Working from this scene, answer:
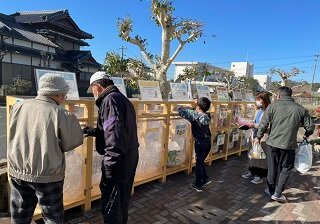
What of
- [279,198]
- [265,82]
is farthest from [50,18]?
[265,82]

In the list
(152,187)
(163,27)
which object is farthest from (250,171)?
(163,27)

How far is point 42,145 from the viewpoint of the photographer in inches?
80.3

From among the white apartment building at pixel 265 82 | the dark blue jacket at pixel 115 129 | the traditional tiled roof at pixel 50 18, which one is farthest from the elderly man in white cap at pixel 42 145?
the white apartment building at pixel 265 82

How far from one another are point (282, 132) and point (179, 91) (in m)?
1.81

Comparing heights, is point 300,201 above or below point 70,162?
below

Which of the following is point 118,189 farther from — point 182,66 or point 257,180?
point 182,66

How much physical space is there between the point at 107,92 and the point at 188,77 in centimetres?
815

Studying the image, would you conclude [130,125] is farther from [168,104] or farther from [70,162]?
[168,104]

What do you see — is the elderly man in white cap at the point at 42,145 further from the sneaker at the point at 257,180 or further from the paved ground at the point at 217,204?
the sneaker at the point at 257,180

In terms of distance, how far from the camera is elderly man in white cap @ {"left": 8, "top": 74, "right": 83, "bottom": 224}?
204 cm

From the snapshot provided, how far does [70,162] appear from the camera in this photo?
3.24 m

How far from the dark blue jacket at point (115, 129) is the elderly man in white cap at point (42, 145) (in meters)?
0.26

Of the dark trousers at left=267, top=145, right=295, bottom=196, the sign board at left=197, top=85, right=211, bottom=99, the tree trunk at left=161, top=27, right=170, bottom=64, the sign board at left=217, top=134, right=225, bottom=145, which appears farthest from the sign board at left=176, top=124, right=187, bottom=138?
the tree trunk at left=161, top=27, right=170, bottom=64

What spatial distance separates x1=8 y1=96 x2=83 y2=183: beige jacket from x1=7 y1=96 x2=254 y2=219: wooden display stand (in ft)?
2.44
